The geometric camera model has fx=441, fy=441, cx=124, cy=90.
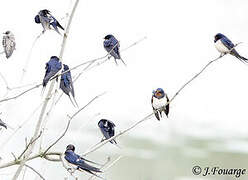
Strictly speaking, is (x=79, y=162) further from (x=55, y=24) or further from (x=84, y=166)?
(x=55, y=24)

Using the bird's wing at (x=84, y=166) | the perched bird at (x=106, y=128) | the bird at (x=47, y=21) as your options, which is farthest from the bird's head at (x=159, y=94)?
the bird's wing at (x=84, y=166)

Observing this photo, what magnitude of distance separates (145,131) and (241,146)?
821mm

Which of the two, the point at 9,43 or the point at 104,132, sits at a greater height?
the point at 9,43

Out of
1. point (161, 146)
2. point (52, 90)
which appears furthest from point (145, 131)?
point (52, 90)

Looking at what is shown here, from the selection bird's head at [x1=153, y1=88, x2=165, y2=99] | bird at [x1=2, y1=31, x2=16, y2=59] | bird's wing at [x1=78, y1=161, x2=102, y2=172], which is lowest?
bird's wing at [x1=78, y1=161, x2=102, y2=172]

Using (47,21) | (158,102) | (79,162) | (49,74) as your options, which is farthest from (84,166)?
(158,102)

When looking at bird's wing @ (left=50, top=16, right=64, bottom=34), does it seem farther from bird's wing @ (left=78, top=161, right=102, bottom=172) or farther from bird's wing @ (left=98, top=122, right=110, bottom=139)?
bird's wing @ (left=78, top=161, right=102, bottom=172)

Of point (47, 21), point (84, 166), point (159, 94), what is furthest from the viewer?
point (159, 94)

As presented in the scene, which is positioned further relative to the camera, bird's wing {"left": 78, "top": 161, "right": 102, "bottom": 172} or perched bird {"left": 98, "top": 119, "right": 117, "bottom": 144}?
perched bird {"left": 98, "top": 119, "right": 117, "bottom": 144}

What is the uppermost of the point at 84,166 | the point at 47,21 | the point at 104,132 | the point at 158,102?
the point at 47,21

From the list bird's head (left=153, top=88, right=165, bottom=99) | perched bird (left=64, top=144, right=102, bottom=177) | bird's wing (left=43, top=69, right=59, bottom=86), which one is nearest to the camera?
perched bird (left=64, top=144, right=102, bottom=177)

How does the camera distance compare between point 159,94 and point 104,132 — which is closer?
point 104,132

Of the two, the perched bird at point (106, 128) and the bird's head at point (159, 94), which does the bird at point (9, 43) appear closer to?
the perched bird at point (106, 128)

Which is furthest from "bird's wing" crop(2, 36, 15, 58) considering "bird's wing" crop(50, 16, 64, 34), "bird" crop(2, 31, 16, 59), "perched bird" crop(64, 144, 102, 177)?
"perched bird" crop(64, 144, 102, 177)
